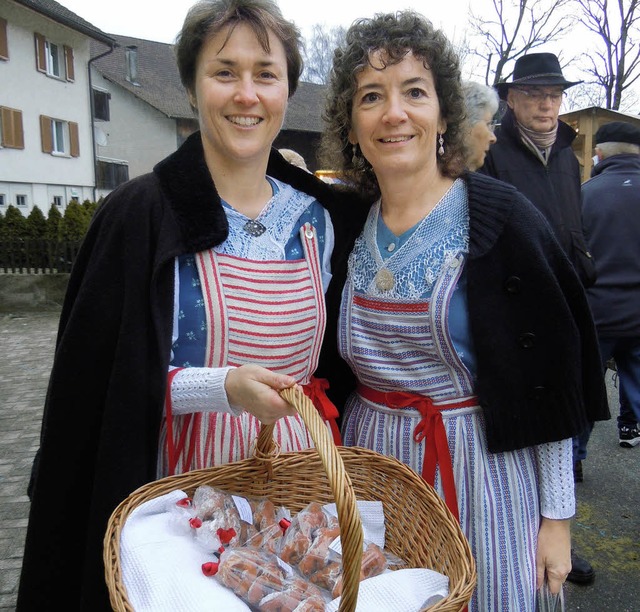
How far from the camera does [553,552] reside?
166cm

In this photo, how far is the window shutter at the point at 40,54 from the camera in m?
18.9

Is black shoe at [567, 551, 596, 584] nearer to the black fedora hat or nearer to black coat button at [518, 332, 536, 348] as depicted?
black coat button at [518, 332, 536, 348]

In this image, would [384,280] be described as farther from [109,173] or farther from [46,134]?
[109,173]

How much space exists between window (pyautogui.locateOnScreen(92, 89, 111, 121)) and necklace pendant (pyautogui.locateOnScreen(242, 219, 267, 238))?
22.7 meters

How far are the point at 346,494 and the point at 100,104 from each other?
952 inches

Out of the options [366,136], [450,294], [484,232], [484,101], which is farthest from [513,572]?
[484,101]

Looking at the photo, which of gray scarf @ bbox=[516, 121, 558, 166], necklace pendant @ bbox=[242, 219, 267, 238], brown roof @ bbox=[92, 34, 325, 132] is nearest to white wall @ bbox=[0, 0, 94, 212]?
brown roof @ bbox=[92, 34, 325, 132]

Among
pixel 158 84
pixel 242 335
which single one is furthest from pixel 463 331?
pixel 158 84

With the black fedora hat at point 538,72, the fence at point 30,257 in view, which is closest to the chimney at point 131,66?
the fence at point 30,257

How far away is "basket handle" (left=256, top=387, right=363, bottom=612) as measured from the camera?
3.32 feet

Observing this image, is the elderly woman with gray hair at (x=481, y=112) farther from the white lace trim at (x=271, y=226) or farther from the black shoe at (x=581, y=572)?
the black shoe at (x=581, y=572)

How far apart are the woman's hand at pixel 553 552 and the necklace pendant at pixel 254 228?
3.50 feet

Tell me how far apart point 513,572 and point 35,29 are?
835 inches

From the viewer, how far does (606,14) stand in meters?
20.9
